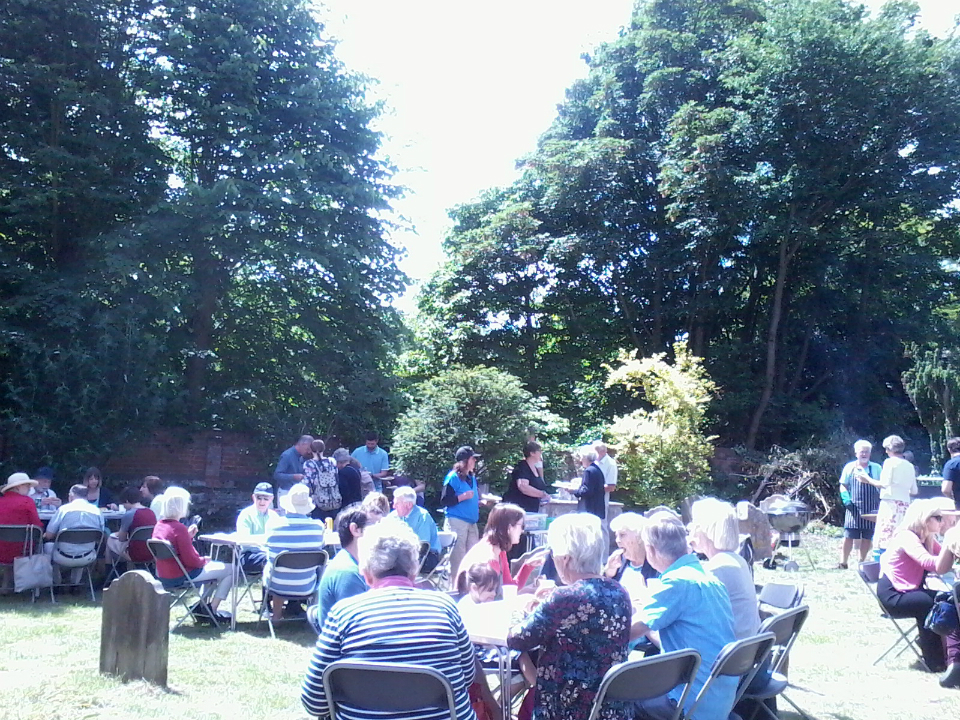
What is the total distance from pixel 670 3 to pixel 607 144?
14.3 ft

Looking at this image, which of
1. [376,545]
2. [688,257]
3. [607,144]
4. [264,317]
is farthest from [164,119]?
[376,545]

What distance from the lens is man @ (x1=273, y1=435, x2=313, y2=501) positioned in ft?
35.3

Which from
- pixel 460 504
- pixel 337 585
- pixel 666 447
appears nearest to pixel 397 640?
pixel 337 585

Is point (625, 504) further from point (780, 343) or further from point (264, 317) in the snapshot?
point (780, 343)

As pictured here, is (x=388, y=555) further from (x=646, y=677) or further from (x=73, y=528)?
(x=73, y=528)

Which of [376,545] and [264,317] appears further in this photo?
[264,317]

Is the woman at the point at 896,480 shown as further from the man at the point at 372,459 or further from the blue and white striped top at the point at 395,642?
the blue and white striped top at the point at 395,642

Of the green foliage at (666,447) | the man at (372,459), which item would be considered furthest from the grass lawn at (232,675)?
the green foliage at (666,447)

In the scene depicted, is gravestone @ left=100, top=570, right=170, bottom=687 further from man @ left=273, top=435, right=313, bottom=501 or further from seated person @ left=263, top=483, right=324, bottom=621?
man @ left=273, top=435, right=313, bottom=501

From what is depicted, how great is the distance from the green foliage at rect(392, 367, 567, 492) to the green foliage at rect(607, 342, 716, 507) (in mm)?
2643

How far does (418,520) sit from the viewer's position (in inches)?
336

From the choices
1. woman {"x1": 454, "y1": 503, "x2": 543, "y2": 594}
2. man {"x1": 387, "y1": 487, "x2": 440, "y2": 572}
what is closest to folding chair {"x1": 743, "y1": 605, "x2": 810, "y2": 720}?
woman {"x1": 454, "y1": 503, "x2": 543, "y2": 594}

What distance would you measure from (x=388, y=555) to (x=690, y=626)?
1499 mm

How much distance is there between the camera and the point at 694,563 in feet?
14.1
